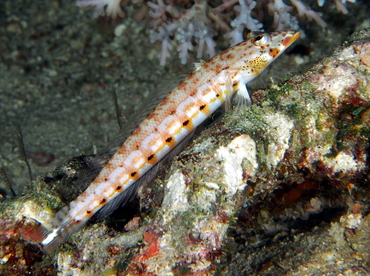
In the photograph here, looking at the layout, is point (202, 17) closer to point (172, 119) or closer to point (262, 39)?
point (262, 39)

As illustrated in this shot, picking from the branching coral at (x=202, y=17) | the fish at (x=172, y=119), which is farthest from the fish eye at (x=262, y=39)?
the branching coral at (x=202, y=17)

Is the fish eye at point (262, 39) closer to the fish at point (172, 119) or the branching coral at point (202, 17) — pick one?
the fish at point (172, 119)

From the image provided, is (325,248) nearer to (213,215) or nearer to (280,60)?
(213,215)

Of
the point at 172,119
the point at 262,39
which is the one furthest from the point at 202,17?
the point at 172,119

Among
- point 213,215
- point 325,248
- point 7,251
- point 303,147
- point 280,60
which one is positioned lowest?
point 280,60

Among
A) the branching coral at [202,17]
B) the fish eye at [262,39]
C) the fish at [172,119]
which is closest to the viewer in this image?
the fish at [172,119]

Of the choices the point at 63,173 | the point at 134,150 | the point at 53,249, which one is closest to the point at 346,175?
the point at 134,150

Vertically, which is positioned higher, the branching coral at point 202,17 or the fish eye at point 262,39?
the fish eye at point 262,39

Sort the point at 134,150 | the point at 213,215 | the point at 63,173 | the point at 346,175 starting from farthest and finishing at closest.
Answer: the point at 63,173 → the point at 134,150 → the point at 346,175 → the point at 213,215
